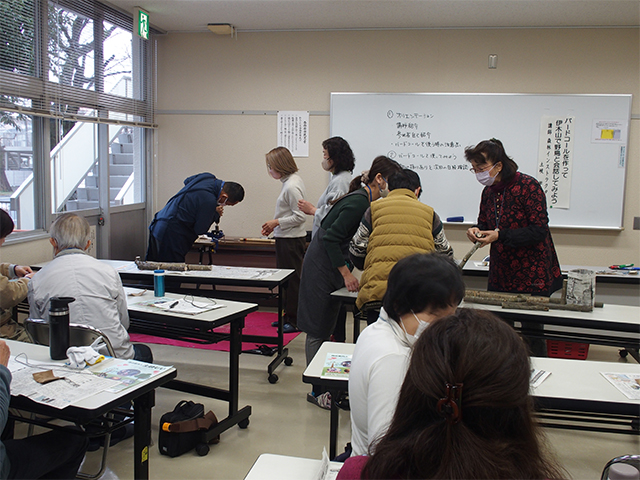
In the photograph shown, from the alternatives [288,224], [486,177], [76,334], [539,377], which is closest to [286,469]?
[539,377]

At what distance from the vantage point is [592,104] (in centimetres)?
486

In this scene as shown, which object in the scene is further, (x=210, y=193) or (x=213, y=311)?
(x=210, y=193)

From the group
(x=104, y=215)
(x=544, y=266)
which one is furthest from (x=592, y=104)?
(x=104, y=215)

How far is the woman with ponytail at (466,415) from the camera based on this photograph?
0.79 meters

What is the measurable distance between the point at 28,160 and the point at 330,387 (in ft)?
10.5

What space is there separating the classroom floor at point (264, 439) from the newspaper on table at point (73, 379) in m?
0.71

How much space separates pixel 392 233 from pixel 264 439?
49.0 inches

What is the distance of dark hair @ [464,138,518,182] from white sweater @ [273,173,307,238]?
5.90 feet

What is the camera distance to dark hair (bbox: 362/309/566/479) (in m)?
0.79

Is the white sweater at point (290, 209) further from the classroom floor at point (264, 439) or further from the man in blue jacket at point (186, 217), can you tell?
the classroom floor at point (264, 439)

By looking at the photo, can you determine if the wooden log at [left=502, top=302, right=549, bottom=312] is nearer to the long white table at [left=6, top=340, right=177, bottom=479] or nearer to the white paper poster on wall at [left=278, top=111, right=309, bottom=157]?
the long white table at [left=6, top=340, right=177, bottom=479]

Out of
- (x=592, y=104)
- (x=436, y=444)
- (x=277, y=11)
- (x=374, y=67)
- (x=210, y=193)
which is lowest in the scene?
(x=436, y=444)

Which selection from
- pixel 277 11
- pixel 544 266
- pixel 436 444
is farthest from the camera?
pixel 277 11

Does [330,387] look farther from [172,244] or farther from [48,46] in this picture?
[48,46]
